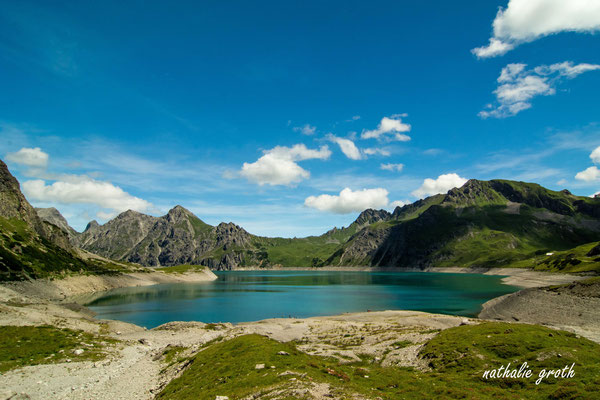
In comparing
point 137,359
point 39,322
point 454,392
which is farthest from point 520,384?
point 39,322

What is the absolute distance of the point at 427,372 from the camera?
101 feet

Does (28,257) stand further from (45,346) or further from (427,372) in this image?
(427,372)

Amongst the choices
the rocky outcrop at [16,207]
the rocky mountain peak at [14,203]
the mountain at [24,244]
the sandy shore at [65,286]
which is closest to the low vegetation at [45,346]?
the sandy shore at [65,286]

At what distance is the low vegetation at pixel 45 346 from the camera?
1403 inches

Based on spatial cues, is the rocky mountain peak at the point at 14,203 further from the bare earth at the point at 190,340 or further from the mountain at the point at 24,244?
the bare earth at the point at 190,340

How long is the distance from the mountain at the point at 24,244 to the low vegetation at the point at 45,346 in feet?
273

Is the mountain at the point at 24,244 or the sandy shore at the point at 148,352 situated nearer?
the sandy shore at the point at 148,352

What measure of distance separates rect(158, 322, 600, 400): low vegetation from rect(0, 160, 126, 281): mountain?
11968 cm

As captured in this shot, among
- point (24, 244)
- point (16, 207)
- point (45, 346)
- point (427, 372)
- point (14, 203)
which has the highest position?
point (14, 203)

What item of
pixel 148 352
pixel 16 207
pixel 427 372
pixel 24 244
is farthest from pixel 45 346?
pixel 16 207

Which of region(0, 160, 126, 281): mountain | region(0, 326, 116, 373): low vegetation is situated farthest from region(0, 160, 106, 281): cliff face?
region(0, 326, 116, 373): low vegetation

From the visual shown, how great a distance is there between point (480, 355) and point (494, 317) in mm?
57876

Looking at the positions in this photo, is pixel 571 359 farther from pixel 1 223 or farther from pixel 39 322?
pixel 1 223

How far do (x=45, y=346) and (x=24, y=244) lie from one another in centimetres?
14373
